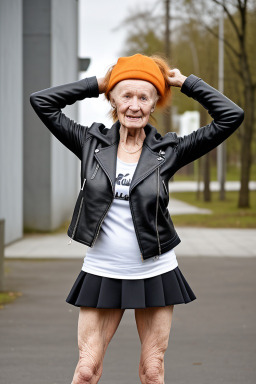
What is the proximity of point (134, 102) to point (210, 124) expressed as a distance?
Answer: 40cm

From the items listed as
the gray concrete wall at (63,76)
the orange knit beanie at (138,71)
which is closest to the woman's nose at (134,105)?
the orange knit beanie at (138,71)

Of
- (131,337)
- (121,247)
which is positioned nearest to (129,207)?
(121,247)

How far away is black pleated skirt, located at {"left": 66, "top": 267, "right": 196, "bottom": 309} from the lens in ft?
11.7

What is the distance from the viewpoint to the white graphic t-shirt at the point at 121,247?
11.6ft

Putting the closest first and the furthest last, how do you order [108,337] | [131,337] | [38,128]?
[108,337] → [131,337] → [38,128]

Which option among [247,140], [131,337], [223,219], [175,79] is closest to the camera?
[175,79]

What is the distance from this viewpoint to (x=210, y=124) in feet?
12.3

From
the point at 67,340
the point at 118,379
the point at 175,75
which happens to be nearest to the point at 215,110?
the point at 175,75

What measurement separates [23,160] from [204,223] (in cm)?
467

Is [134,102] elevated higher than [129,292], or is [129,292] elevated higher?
[134,102]

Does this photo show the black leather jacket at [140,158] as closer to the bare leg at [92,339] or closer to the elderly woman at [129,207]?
the elderly woman at [129,207]

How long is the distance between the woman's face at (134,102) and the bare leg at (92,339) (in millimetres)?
870

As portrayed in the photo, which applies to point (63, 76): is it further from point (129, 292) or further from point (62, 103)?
point (129, 292)

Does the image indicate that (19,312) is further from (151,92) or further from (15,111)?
(15,111)
